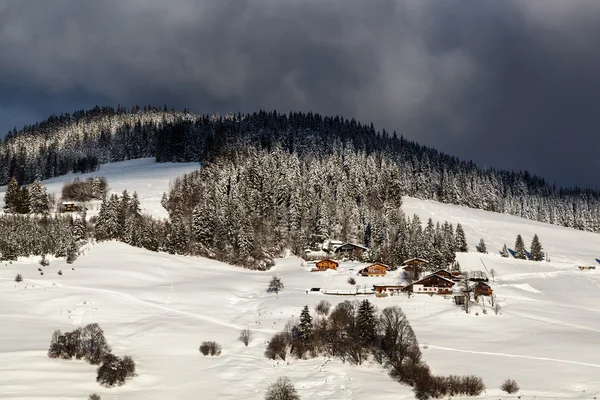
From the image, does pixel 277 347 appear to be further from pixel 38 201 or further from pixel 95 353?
pixel 38 201

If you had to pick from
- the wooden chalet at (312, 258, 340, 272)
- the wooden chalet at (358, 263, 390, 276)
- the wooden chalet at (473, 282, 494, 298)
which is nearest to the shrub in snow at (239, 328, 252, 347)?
the wooden chalet at (473, 282, 494, 298)

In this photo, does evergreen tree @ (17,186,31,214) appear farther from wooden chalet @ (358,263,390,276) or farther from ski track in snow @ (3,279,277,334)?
wooden chalet @ (358,263,390,276)

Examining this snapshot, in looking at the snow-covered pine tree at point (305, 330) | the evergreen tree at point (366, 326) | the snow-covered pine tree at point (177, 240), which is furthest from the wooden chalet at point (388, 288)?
the snow-covered pine tree at point (177, 240)

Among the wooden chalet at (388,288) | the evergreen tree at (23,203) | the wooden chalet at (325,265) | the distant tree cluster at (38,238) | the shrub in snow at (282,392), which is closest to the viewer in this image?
the shrub in snow at (282,392)

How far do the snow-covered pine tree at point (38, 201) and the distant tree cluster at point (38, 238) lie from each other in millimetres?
19756

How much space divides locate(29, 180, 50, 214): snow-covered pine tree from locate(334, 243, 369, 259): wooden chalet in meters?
74.7

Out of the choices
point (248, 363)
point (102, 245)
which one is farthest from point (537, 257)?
point (102, 245)

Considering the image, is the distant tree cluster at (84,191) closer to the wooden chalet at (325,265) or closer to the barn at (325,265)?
the wooden chalet at (325,265)

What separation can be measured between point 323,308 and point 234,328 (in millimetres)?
11774

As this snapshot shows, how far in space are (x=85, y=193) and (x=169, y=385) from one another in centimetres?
10874

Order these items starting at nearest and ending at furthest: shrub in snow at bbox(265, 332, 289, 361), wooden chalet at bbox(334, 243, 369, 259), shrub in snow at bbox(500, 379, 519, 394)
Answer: shrub in snow at bbox(500, 379, 519, 394) → shrub in snow at bbox(265, 332, 289, 361) → wooden chalet at bbox(334, 243, 369, 259)

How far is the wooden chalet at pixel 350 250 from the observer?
109 meters

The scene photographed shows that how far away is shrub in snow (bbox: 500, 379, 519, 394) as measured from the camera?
118ft

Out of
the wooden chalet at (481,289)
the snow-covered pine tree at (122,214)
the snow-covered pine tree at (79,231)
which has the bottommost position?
the wooden chalet at (481,289)
